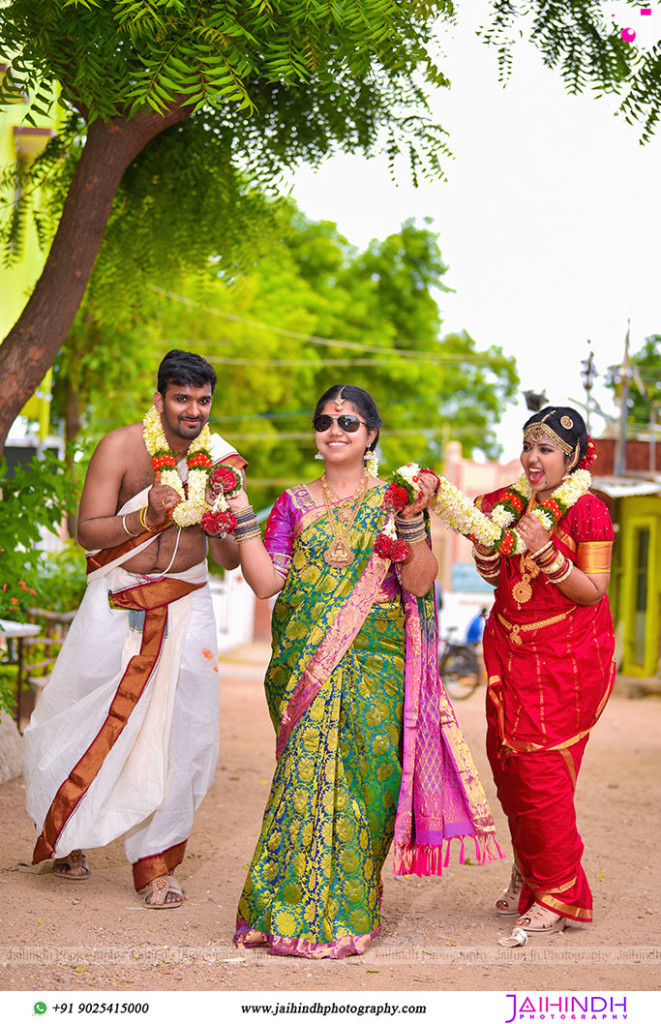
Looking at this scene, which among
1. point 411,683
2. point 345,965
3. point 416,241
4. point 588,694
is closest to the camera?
point 345,965

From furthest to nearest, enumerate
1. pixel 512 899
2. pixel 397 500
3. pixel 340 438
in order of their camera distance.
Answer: pixel 512 899
pixel 340 438
pixel 397 500

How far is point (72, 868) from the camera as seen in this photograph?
535 cm

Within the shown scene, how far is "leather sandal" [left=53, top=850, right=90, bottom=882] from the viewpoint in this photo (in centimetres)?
532

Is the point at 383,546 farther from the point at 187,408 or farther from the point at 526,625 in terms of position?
the point at 187,408

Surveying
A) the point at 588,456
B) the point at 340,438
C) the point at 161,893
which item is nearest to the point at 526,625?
the point at 588,456

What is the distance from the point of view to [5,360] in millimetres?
6078

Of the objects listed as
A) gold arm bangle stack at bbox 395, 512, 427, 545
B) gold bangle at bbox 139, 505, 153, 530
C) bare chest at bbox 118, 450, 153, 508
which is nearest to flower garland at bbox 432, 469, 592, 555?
gold arm bangle stack at bbox 395, 512, 427, 545

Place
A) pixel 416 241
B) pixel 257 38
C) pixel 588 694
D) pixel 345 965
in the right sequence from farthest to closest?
pixel 416 241, pixel 257 38, pixel 588 694, pixel 345 965

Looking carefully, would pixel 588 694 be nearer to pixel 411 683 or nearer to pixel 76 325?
pixel 411 683

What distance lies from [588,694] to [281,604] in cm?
133

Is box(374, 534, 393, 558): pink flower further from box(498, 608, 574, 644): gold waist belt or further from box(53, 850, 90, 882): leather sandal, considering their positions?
box(53, 850, 90, 882): leather sandal

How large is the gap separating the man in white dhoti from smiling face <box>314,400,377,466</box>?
1.64ft

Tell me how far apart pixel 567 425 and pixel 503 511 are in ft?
1.59

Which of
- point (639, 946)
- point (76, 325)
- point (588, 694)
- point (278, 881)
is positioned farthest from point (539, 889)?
point (76, 325)
